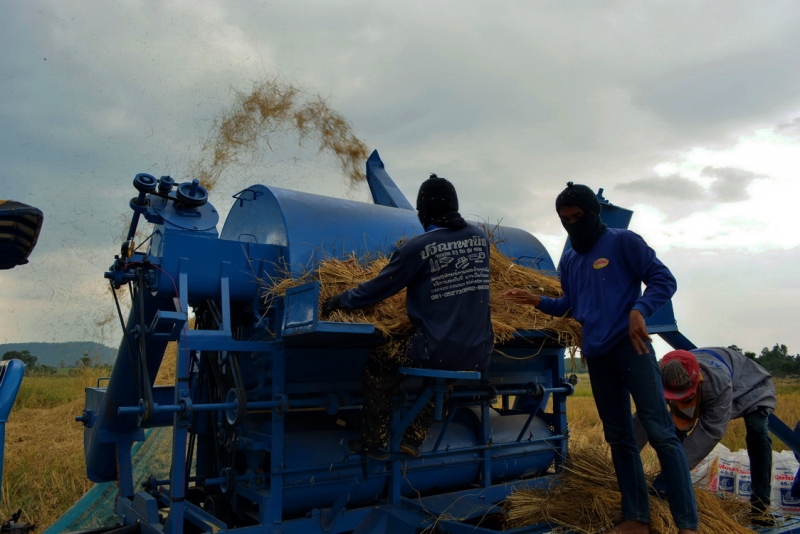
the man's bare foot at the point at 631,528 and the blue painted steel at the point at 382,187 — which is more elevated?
the blue painted steel at the point at 382,187

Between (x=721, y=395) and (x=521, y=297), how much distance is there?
1.71 m

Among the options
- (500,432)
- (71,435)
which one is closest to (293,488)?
(500,432)

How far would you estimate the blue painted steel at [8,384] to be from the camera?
8.73ft

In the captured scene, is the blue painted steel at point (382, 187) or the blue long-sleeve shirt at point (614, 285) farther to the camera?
the blue painted steel at point (382, 187)

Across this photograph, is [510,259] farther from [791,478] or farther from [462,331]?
[791,478]

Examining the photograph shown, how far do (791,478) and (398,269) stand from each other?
169 inches

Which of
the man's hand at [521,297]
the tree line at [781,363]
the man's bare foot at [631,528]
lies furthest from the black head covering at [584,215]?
the tree line at [781,363]

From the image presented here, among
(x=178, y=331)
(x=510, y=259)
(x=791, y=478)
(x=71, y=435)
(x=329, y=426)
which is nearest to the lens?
(x=178, y=331)

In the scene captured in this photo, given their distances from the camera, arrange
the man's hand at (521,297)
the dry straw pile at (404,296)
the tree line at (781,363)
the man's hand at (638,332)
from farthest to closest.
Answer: the tree line at (781,363) < the man's hand at (521,297) < the dry straw pile at (404,296) < the man's hand at (638,332)

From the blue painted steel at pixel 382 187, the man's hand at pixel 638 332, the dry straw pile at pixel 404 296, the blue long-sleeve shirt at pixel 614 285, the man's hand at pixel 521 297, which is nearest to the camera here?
the man's hand at pixel 638 332

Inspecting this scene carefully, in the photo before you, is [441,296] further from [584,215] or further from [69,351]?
[69,351]

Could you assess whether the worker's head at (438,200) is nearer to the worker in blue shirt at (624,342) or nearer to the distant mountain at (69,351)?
the worker in blue shirt at (624,342)

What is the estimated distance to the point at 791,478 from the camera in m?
5.39

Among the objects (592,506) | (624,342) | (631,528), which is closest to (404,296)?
(624,342)
